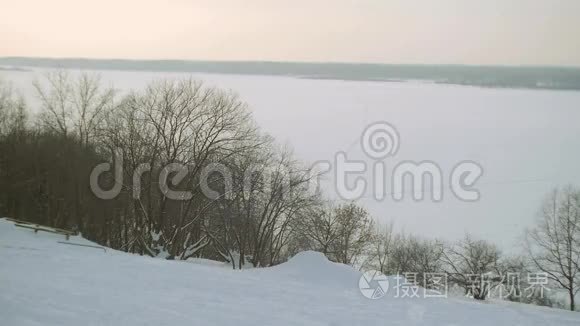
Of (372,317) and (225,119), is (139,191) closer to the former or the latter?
(225,119)

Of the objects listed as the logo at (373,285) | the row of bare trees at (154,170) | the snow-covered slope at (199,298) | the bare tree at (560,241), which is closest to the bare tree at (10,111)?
the row of bare trees at (154,170)

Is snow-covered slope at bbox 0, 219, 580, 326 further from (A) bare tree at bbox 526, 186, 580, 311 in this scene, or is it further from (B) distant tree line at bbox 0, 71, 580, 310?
(A) bare tree at bbox 526, 186, 580, 311

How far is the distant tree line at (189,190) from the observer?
27.8 m

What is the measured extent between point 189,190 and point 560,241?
23.0 metres

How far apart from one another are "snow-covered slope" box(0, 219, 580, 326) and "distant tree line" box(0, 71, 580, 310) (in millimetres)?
11389

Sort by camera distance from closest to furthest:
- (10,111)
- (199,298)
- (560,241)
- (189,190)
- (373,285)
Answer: (199,298), (373,285), (189,190), (560,241), (10,111)

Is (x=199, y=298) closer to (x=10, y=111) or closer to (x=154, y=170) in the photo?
(x=154, y=170)

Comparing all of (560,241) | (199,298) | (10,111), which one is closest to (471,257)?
(560,241)

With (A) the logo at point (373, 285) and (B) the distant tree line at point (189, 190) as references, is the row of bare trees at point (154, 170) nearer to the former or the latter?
(B) the distant tree line at point (189, 190)

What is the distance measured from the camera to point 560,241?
3027 centimetres

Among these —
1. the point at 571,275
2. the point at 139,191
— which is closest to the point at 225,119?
the point at 139,191

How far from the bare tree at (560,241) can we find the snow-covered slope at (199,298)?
63.0ft

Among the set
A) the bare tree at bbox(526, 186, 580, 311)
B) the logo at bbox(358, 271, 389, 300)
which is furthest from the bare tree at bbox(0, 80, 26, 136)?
the bare tree at bbox(526, 186, 580, 311)

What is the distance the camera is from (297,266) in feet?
50.9
